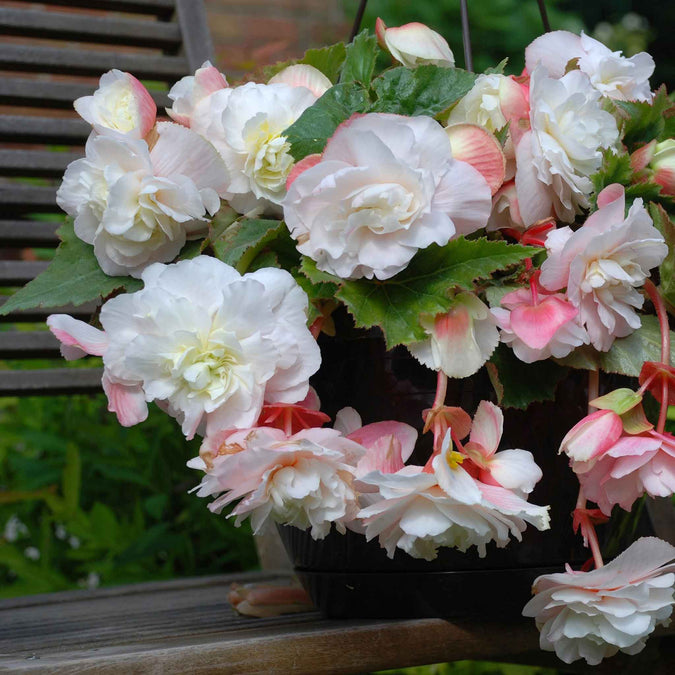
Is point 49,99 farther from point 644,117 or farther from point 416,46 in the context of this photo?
point 644,117

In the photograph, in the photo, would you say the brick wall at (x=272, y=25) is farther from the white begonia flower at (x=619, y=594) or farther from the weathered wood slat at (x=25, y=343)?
the white begonia flower at (x=619, y=594)

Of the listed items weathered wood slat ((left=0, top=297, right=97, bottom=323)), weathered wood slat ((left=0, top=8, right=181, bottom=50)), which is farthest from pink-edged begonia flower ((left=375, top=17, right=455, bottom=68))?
weathered wood slat ((left=0, top=8, right=181, bottom=50))

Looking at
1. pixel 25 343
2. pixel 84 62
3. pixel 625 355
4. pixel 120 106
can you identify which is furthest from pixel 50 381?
pixel 625 355

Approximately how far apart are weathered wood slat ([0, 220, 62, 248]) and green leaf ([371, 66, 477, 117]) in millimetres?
692

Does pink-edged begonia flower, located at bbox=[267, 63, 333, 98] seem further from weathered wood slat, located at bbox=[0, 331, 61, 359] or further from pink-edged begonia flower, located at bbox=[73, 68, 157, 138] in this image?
weathered wood slat, located at bbox=[0, 331, 61, 359]

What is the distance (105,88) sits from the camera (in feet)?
Answer: 2.24

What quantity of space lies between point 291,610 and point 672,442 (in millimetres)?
428

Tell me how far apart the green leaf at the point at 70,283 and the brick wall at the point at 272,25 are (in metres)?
1.58

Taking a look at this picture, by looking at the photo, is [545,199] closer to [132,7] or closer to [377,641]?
[377,641]

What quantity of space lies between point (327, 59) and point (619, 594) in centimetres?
43

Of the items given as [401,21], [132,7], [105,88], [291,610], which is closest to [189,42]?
[132,7]

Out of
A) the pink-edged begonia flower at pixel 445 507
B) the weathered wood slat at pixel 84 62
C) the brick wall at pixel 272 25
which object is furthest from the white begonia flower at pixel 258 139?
the brick wall at pixel 272 25

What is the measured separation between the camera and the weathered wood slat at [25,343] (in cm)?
115

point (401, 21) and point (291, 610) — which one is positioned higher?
point (401, 21)
